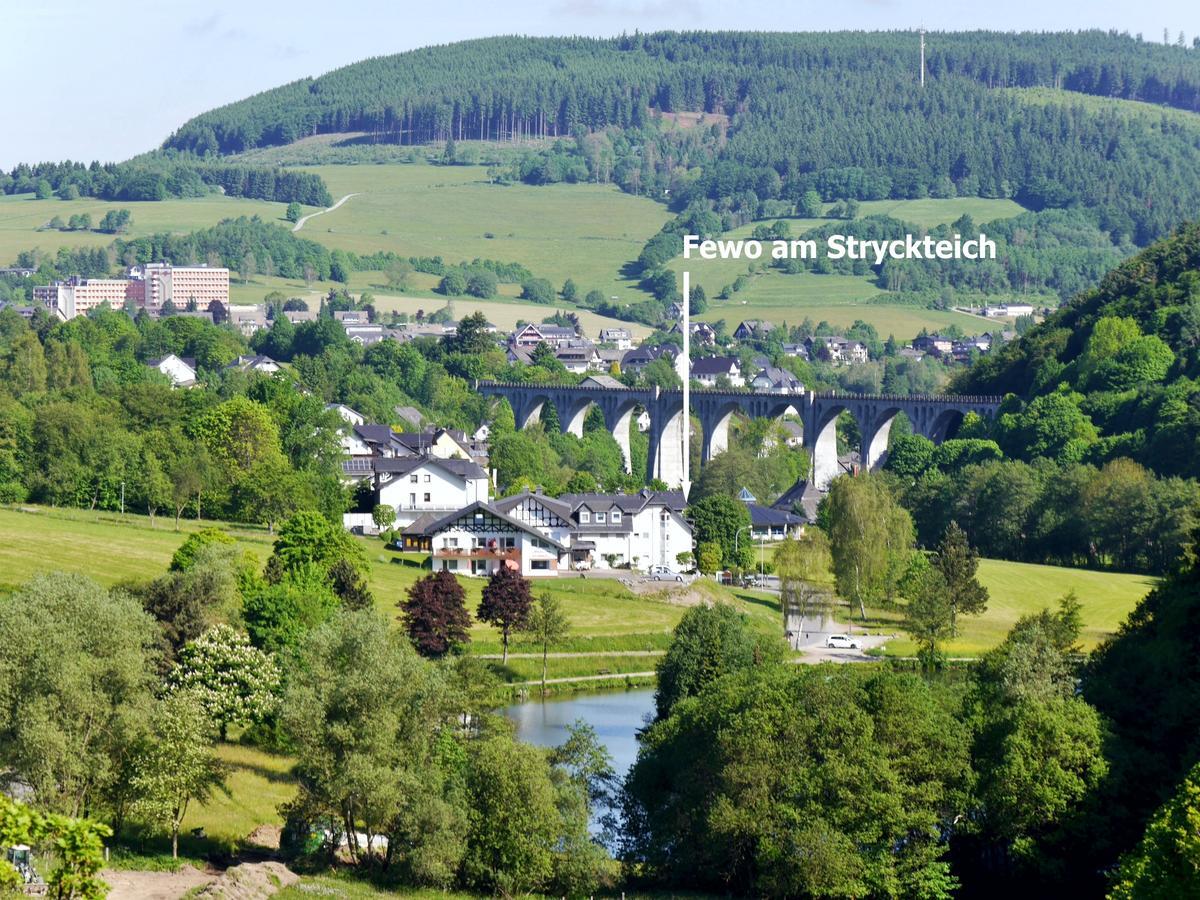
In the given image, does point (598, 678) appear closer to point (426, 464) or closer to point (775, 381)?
point (426, 464)

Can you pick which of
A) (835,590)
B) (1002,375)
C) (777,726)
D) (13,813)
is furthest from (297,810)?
(1002,375)

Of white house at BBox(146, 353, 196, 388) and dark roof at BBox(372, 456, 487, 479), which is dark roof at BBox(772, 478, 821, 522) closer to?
dark roof at BBox(372, 456, 487, 479)

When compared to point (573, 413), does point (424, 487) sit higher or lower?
lower

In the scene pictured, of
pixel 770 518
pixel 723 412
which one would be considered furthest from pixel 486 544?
pixel 723 412

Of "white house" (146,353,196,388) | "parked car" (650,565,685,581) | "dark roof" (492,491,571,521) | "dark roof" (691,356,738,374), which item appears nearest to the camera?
"parked car" (650,565,685,581)

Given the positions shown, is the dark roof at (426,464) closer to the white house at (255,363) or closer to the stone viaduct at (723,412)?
the stone viaduct at (723,412)

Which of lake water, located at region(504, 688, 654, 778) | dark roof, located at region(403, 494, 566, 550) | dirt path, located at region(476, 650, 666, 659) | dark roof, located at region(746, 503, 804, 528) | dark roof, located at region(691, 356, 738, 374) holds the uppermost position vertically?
dark roof, located at region(691, 356, 738, 374)

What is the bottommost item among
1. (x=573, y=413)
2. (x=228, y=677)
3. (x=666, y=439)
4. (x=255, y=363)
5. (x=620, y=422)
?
(x=228, y=677)

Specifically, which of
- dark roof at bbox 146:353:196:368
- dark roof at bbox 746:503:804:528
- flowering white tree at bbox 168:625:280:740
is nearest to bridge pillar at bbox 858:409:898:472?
dark roof at bbox 746:503:804:528
